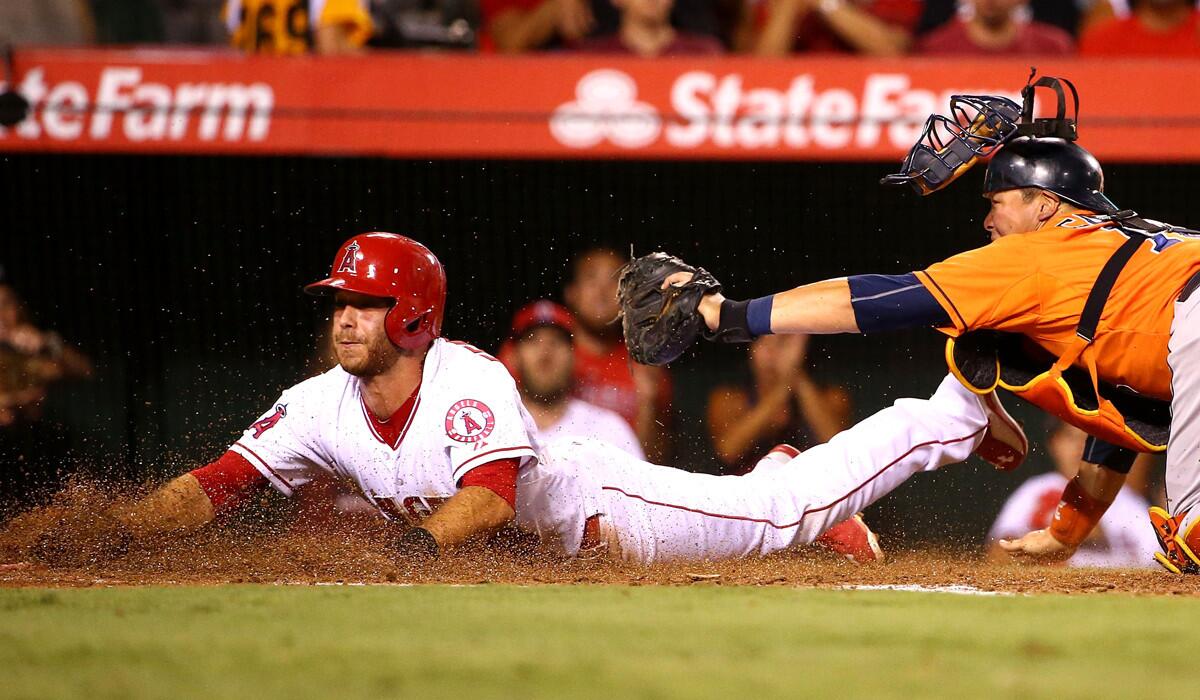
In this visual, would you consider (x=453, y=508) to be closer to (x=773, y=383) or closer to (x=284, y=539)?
(x=284, y=539)

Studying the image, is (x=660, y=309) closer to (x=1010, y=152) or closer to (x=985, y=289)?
(x=985, y=289)

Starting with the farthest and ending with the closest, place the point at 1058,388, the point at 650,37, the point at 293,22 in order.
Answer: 1. the point at 650,37
2. the point at 293,22
3. the point at 1058,388

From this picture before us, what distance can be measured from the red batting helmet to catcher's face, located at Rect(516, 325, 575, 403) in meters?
1.46

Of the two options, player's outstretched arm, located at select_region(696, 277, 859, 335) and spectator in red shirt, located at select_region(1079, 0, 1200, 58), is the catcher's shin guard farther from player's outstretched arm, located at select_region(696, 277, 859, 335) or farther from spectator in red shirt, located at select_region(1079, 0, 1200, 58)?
spectator in red shirt, located at select_region(1079, 0, 1200, 58)

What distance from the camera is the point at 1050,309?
12.5 ft

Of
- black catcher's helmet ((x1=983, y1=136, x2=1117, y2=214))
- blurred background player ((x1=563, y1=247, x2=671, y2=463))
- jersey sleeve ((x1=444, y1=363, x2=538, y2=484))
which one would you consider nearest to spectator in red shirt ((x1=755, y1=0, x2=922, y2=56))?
blurred background player ((x1=563, y1=247, x2=671, y2=463))

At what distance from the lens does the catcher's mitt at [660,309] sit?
391 centimetres

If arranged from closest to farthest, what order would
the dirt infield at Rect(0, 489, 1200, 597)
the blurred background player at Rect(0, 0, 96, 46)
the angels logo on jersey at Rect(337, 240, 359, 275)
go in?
the dirt infield at Rect(0, 489, 1200, 597) → the angels logo on jersey at Rect(337, 240, 359, 275) → the blurred background player at Rect(0, 0, 96, 46)

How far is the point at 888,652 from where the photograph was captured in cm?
245

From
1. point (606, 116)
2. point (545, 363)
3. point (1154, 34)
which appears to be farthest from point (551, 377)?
point (1154, 34)

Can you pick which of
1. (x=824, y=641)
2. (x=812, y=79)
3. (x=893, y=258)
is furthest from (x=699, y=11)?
(x=824, y=641)

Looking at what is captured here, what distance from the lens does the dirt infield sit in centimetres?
361

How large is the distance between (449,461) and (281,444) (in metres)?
0.60

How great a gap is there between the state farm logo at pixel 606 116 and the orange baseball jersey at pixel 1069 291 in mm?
1865
